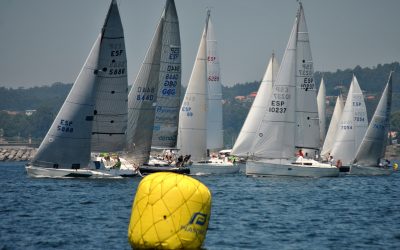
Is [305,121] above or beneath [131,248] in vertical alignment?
above

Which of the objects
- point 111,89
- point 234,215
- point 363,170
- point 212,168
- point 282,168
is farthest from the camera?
point 363,170

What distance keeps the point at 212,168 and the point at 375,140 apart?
13.5 metres

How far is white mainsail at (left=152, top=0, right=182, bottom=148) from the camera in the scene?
56.4 meters

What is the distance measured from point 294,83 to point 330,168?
648 cm

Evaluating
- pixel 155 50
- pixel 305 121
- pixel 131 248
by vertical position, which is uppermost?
pixel 155 50

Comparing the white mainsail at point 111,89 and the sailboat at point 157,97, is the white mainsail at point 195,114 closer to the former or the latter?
the sailboat at point 157,97

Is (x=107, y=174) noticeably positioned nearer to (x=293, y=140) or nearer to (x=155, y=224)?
(x=293, y=140)

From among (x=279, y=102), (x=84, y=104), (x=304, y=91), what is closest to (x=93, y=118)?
(x=84, y=104)

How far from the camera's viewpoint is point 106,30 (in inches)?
1969

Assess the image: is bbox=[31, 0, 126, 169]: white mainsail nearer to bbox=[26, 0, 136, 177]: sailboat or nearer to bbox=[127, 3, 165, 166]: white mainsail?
bbox=[26, 0, 136, 177]: sailboat

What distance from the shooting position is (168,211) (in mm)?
21766

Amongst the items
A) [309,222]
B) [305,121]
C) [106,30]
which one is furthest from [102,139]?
[309,222]

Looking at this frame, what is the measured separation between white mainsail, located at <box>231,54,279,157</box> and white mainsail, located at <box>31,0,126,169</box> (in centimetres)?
2336

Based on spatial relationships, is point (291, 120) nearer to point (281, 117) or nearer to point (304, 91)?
point (281, 117)
